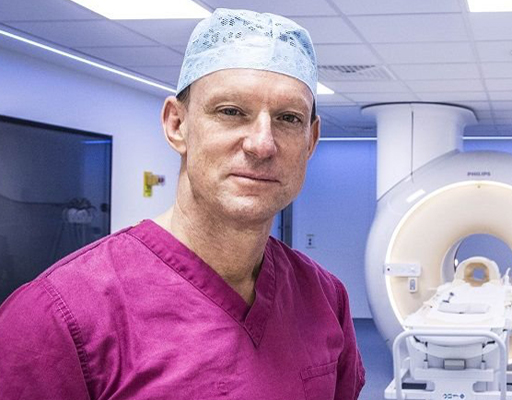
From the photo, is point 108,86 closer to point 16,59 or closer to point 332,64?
point 16,59

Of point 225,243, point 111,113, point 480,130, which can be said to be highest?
point 480,130

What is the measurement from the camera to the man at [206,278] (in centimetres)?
87

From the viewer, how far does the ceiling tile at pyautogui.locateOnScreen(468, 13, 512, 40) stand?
108 inches

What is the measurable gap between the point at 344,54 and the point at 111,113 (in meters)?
1.46

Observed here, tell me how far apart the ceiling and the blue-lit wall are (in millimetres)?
2897

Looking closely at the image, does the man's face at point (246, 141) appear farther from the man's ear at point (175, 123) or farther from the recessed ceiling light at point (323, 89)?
the recessed ceiling light at point (323, 89)

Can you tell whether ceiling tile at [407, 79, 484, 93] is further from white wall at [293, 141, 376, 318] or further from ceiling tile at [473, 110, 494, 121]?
white wall at [293, 141, 376, 318]

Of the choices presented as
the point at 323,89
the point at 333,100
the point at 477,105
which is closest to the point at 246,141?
the point at 323,89

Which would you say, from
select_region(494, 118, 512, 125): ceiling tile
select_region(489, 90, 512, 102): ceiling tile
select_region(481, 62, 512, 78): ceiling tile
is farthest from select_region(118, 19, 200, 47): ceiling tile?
select_region(494, 118, 512, 125): ceiling tile

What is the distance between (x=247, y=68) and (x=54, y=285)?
0.35 meters

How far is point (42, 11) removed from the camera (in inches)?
107

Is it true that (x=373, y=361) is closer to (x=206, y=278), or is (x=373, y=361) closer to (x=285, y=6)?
(x=285, y=6)

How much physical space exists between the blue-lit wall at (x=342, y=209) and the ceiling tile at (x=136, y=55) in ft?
13.1

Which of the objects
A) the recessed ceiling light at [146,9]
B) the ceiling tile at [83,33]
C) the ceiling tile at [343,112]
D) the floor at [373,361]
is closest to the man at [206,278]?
the recessed ceiling light at [146,9]
